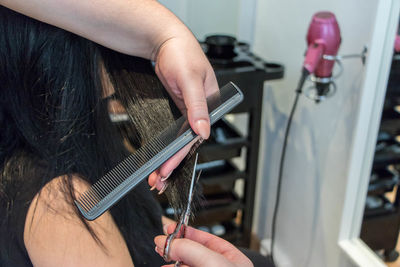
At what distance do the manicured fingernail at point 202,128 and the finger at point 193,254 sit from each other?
133 mm

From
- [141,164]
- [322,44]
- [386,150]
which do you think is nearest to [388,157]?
[386,150]

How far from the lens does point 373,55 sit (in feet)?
2.96

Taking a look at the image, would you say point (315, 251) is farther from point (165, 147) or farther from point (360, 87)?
point (165, 147)

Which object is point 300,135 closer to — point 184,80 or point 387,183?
point 387,183

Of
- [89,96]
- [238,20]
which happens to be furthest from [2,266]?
[238,20]

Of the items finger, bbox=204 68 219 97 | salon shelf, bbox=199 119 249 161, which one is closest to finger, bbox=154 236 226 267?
finger, bbox=204 68 219 97

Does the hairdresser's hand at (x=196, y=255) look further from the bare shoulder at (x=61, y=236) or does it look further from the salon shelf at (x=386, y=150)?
the salon shelf at (x=386, y=150)

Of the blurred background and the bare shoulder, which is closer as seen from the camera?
the bare shoulder

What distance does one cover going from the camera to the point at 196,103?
0.56m

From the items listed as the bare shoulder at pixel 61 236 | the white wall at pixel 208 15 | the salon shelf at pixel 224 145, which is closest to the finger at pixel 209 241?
the bare shoulder at pixel 61 236

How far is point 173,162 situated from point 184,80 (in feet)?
0.38

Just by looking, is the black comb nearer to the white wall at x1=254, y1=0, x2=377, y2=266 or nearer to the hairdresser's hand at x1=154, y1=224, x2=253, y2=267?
the hairdresser's hand at x1=154, y1=224, x2=253, y2=267

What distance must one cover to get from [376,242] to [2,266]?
0.79 meters

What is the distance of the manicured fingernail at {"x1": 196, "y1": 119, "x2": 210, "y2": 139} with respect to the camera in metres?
0.53
